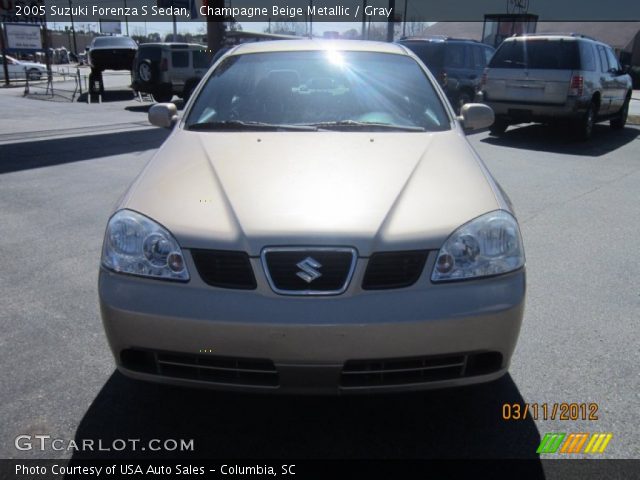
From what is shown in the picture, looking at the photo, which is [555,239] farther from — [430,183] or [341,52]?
[430,183]

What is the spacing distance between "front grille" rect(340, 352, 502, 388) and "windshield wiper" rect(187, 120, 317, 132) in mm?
1539

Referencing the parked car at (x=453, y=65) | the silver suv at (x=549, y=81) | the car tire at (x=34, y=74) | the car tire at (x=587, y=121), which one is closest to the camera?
the silver suv at (x=549, y=81)

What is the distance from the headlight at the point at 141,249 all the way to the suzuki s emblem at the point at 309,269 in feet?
1.43

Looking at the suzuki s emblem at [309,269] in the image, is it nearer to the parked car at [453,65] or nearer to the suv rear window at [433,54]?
the parked car at [453,65]

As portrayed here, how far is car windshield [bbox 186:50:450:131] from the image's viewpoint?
3.33 metres

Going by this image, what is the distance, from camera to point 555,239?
5.07 meters

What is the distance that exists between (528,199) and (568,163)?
285cm

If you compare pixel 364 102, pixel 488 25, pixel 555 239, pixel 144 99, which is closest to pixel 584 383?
pixel 364 102

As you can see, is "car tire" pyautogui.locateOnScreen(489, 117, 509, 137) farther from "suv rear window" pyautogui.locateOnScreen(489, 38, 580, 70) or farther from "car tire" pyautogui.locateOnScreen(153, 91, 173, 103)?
"car tire" pyautogui.locateOnScreen(153, 91, 173, 103)

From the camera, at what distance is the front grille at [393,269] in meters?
2.10

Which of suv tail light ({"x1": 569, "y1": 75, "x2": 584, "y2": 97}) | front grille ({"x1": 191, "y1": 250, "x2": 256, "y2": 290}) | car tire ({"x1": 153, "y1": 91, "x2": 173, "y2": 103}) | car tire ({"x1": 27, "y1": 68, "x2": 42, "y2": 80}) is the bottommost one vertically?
car tire ({"x1": 27, "y1": 68, "x2": 42, "y2": 80})

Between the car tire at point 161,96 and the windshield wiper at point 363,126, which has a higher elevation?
the windshield wiper at point 363,126
